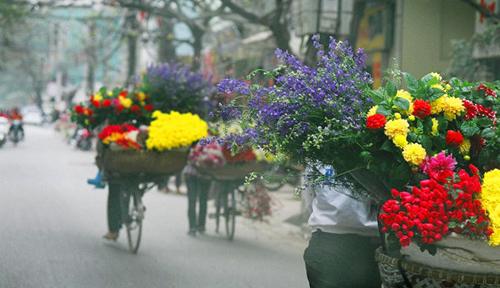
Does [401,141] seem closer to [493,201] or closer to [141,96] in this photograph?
[493,201]

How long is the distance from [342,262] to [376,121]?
1.30 meters

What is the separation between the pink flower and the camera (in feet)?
11.4

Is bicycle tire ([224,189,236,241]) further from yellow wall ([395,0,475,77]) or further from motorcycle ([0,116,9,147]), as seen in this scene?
motorcycle ([0,116,9,147])

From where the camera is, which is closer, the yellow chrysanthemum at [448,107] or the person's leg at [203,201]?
the yellow chrysanthemum at [448,107]

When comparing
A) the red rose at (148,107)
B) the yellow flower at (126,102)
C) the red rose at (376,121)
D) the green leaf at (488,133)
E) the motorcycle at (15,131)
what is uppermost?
the red rose at (376,121)

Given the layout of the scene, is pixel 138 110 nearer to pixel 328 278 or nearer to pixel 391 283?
pixel 328 278

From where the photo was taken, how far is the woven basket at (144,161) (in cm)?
941

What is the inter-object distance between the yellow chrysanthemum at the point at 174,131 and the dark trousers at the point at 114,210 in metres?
1.19

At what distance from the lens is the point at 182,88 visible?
1032 cm

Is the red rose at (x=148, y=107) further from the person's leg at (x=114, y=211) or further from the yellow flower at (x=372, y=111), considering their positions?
the yellow flower at (x=372, y=111)

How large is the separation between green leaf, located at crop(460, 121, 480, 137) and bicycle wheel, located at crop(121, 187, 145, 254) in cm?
637

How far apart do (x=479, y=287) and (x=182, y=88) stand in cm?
718

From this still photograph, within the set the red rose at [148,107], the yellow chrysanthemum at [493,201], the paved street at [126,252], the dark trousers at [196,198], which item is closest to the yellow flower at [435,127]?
the yellow chrysanthemum at [493,201]

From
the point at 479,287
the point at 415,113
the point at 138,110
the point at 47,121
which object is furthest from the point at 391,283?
the point at 47,121
